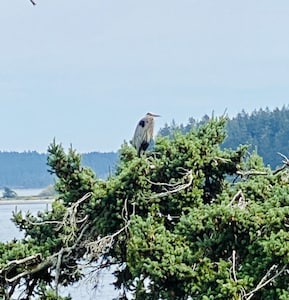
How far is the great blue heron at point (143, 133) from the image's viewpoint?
9.16 metres

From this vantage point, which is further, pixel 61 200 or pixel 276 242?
pixel 61 200

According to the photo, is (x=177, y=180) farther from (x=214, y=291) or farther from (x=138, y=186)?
(x=214, y=291)

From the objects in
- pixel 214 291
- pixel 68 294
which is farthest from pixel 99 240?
pixel 214 291

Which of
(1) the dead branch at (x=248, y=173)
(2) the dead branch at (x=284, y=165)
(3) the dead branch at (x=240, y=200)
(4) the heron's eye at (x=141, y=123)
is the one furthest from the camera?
(4) the heron's eye at (x=141, y=123)

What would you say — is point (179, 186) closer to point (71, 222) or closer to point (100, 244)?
point (100, 244)

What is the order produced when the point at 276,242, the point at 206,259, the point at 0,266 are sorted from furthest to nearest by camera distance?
the point at 0,266 → the point at 206,259 → the point at 276,242

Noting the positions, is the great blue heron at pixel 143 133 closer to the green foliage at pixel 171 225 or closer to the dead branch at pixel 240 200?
the green foliage at pixel 171 225

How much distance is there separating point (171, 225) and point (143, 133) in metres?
1.48

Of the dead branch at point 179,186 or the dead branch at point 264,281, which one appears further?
the dead branch at point 179,186

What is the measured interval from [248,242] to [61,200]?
2492 mm

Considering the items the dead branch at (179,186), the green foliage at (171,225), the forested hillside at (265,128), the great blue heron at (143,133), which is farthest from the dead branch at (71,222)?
the forested hillside at (265,128)

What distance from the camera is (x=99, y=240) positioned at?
26.4 ft

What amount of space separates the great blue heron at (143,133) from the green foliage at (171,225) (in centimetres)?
18

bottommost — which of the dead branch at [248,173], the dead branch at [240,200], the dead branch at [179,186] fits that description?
the dead branch at [240,200]
